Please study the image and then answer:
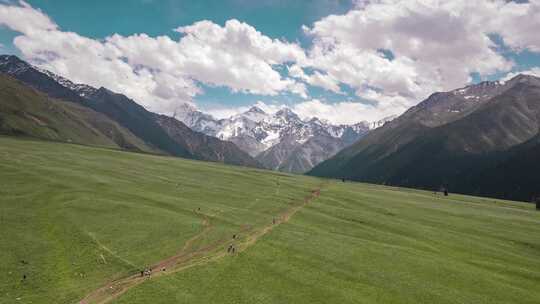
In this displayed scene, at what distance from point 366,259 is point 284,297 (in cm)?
1993

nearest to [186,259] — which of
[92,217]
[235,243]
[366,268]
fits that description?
[235,243]

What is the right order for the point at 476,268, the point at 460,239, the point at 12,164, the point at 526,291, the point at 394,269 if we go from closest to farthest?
the point at 526,291 < the point at 394,269 < the point at 476,268 < the point at 460,239 < the point at 12,164

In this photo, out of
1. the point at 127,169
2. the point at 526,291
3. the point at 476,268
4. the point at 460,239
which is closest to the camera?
the point at 526,291

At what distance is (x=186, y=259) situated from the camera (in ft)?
169

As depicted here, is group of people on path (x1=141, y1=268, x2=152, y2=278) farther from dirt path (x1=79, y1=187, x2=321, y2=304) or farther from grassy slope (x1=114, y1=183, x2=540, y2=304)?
grassy slope (x1=114, y1=183, x2=540, y2=304)

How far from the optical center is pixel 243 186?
117062 mm

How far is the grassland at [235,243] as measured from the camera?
43562 millimetres

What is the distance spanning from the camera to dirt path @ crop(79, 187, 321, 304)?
133 feet

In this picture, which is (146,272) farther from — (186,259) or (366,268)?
(366,268)

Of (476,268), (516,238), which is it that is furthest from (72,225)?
(516,238)

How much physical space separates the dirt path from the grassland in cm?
34

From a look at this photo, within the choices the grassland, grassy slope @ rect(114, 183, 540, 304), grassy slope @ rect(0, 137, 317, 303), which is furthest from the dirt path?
grassy slope @ rect(114, 183, 540, 304)

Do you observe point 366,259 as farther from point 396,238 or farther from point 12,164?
point 12,164

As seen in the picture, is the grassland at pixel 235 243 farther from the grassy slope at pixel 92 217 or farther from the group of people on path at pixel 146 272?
the group of people on path at pixel 146 272
